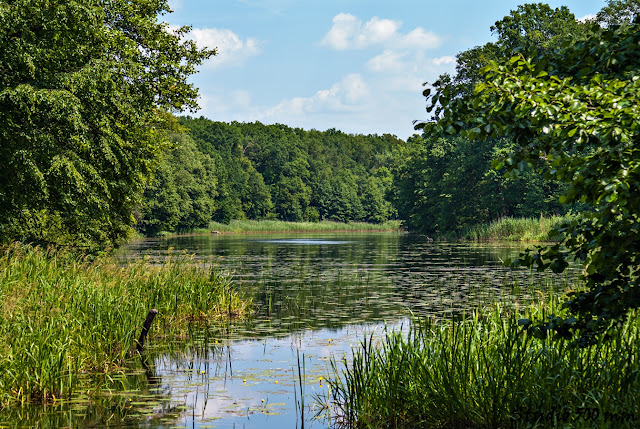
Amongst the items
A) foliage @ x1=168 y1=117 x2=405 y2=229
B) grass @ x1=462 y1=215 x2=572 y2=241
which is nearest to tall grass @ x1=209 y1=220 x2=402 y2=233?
foliage @ x1=168 y1=117 x2=405 y2=229

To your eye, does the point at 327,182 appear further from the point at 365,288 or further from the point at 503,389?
the point at 503,389

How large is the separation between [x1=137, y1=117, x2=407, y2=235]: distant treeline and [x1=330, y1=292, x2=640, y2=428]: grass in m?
81.6

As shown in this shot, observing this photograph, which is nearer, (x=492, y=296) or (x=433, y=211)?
(x=492, y=296)

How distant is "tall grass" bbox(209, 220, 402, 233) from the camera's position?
98.4 metres

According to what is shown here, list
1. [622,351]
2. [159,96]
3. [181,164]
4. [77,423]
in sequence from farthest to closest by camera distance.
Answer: [181,164] → [159,96] → [77,423] → [622,351]

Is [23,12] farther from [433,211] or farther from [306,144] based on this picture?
[306,144]

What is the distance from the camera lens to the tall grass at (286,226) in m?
98.4

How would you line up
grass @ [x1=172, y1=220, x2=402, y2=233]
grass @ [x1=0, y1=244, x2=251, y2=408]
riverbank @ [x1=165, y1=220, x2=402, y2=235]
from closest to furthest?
grass @ [x1=0, y1=244, x2=251, y2=408] < riverbank @ [x1=165, y1=220, x2=402, y2=235] < grass @ [x1=172, y1=220, x2=402, y2=233]

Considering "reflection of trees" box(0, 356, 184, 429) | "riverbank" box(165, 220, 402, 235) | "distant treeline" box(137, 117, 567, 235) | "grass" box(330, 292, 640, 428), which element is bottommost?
"reflection of trees" box(0, 356, 184, 429)

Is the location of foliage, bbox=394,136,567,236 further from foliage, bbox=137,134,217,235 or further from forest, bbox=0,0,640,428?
foliage, bbox=137,134,217,235

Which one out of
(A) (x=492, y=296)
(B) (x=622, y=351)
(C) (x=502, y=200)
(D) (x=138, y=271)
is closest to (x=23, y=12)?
(D) (x=138, y=271)

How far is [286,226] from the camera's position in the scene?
354 ft

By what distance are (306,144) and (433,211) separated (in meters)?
85.7

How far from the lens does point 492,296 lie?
1719cm
